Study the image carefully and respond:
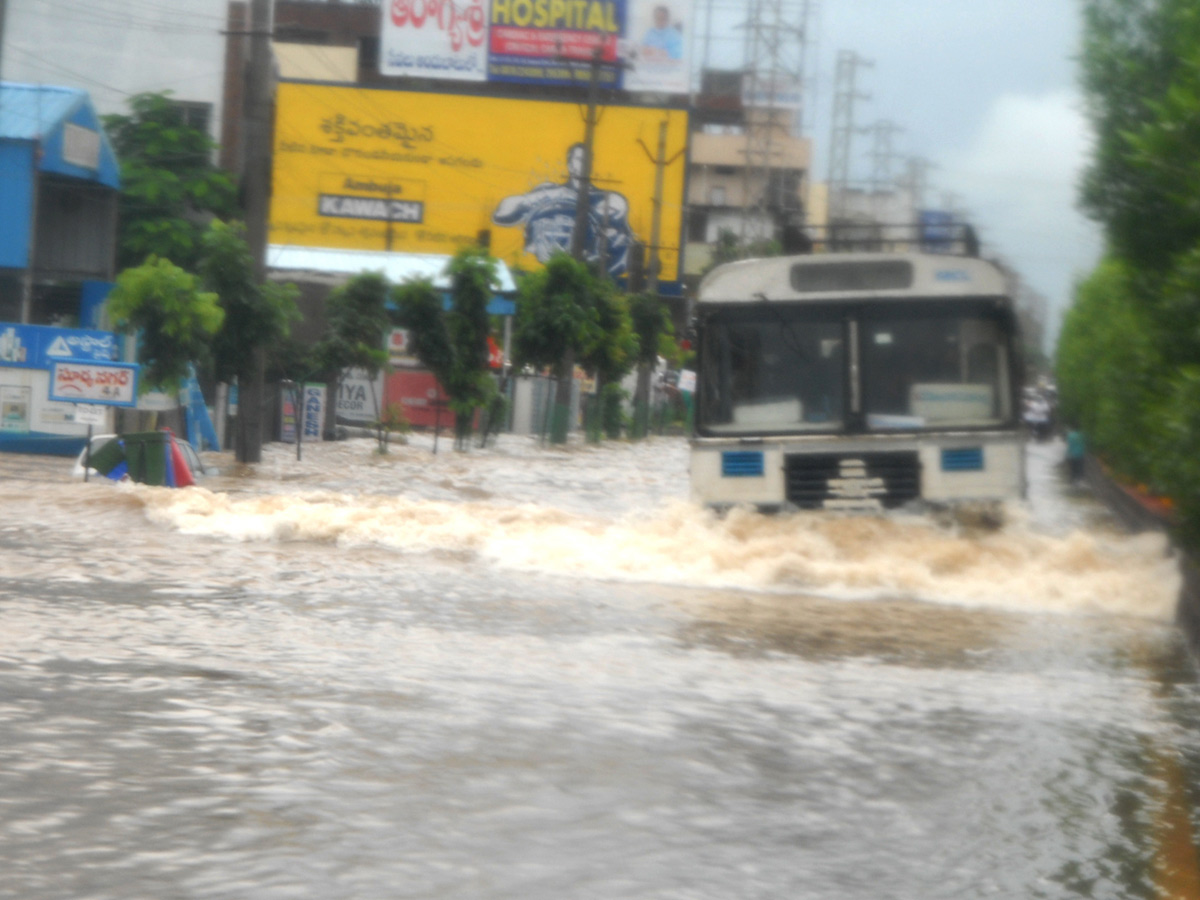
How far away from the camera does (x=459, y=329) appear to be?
38.0 meters

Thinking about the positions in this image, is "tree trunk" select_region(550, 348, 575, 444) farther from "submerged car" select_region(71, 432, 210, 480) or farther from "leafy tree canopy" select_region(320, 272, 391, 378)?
"submerged car" select_region(71, 432, 210, 480)

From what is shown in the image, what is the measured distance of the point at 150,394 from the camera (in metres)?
25.8

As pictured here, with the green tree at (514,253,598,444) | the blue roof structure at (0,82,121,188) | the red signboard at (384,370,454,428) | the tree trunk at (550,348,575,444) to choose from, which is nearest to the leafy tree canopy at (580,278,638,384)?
the tree trunk at (550,348,575,444)

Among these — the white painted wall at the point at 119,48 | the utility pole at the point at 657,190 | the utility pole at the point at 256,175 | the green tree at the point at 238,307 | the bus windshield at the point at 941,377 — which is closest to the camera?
the bus windshield at the point at 941,377

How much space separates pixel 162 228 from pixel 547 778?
40.2m

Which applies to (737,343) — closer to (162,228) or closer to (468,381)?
(468,381)

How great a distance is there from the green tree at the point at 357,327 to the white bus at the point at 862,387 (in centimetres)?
1976

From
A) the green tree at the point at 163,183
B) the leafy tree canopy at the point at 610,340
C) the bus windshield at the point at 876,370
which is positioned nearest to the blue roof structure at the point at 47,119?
the green tree at the point at 163,183

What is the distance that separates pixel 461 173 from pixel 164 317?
3751cm

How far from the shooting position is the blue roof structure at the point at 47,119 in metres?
33.4

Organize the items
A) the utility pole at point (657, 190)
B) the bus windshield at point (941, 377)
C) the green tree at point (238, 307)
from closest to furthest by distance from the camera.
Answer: the bus windshield at point (941, 377), the green tree at point (238, 307), the utility pole at point (657, 190)

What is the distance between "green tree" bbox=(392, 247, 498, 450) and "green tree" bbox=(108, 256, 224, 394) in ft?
38.5

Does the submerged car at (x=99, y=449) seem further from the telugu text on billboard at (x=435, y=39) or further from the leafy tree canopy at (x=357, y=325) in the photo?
the telugu text on billboard at (x=435, y=39)

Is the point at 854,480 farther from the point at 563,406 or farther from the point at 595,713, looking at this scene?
the point at 563,406
